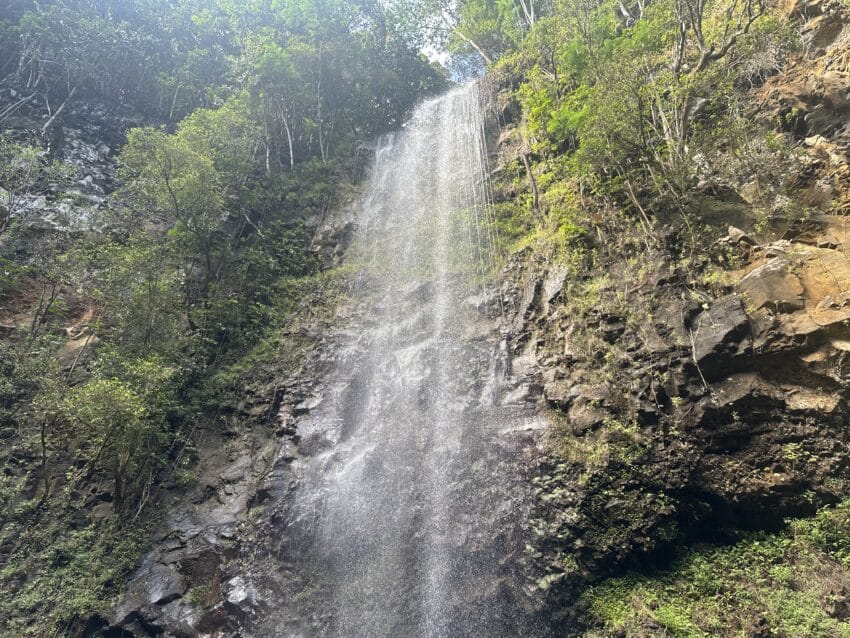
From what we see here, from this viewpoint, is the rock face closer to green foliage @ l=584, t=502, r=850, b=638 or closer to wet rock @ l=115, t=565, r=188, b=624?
wet rock @ l=115, t=565, r=188, b=624

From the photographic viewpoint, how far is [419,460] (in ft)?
31.0

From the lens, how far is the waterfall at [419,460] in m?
7.77

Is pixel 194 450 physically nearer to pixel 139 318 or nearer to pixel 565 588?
pixel 139 318

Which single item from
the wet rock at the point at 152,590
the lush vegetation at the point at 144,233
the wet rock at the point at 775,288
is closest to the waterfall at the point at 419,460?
the wet rock at the point at 152,590

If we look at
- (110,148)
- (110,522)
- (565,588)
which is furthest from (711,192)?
(110,148)

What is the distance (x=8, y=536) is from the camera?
8867 millimetres

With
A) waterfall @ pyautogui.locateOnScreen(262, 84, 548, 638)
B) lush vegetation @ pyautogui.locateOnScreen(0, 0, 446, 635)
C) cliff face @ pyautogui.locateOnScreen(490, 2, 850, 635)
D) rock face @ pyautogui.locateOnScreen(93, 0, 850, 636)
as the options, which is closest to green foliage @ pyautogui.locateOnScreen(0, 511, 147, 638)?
lush vegetation @ pyautogui.locateOnScreen(0, 0, 446, 635)

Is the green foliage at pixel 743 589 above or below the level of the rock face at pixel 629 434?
below

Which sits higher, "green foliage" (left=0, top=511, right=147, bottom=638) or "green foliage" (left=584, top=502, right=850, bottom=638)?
"green foliage" (left=0, top=511, right=147, bottom=638)

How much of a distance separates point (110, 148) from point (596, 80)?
19913 mm

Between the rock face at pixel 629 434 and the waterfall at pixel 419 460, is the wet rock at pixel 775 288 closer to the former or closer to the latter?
the rock face at pixel 629 434

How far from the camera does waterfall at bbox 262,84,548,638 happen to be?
306 inches

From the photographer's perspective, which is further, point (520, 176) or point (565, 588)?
point (520, 176)

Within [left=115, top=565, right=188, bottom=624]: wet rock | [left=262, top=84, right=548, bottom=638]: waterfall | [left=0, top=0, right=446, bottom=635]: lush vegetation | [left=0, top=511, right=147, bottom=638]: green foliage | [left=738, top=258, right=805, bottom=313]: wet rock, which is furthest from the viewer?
[left=0, top=0, right=446, bottom=635]: lush vegetation
